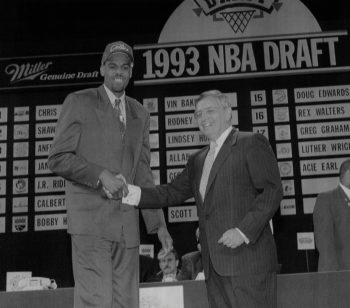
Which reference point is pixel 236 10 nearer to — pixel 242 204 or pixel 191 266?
pixel 191 266

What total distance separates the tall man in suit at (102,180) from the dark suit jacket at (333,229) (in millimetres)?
2614

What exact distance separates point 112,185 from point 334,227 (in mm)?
3030

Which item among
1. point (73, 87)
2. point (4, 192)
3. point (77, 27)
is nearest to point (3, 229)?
point (4, 192)

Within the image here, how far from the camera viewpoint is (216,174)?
262 centimetres

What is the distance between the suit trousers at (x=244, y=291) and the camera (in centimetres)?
247

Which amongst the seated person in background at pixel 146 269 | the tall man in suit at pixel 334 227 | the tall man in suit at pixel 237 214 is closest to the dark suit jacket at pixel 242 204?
the tall man in suit at pixel 237 214

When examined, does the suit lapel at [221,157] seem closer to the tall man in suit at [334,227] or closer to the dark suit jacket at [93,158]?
the dark suit jacket at [93,158]

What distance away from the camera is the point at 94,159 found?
8.20 ft

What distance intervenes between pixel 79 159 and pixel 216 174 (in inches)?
24.2

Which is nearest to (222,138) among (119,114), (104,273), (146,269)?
(119,114)

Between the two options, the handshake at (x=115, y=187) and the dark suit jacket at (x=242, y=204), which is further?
the dark suit jacket at (x=242, y=204)

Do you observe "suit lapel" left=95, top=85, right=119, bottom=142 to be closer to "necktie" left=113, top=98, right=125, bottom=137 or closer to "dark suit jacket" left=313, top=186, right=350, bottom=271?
"necktie" left=113, top=98, right=125, bottom=137

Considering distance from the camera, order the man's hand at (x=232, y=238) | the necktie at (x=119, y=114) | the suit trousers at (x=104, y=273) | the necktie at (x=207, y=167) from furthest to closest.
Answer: the necktie at (x=207, y=167)
the necktie at (x=119, y=114)
the man's hand at (x=232, y=238)
the suit trousers at (x=104, y=273)

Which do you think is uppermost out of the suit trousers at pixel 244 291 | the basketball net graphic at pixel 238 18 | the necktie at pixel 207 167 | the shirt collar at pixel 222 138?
the basketball net graphic at pixel 238 18
